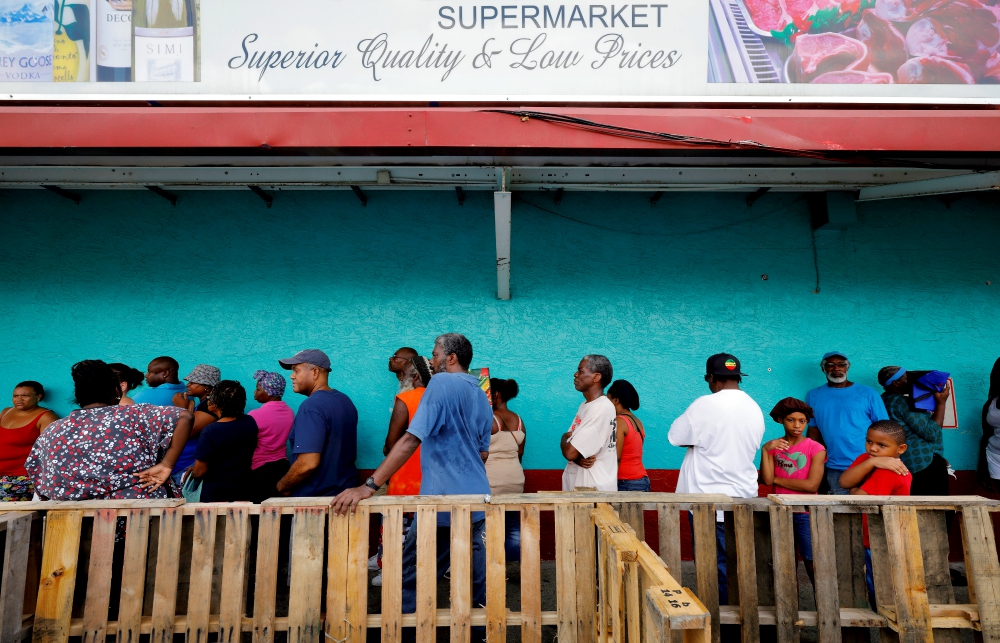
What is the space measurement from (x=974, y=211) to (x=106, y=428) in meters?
7.37

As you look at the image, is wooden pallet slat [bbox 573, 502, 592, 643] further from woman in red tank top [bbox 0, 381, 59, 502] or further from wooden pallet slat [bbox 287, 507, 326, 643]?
woman in red tank top [bbox 0, 381, 59, 502]

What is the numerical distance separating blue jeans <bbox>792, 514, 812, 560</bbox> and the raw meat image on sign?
309 centimetres

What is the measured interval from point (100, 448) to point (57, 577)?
2.14 feet

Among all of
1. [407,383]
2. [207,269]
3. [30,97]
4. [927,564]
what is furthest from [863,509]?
[30,97]

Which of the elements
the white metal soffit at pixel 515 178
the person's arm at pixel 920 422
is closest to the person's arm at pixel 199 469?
the white metal soffit at pixel 515 178

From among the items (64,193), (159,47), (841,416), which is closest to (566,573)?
(841,416)

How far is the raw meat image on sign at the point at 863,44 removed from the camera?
410 cm

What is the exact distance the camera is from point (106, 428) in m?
2.98

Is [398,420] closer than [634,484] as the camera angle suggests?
Yes

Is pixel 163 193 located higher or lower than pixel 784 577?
higher

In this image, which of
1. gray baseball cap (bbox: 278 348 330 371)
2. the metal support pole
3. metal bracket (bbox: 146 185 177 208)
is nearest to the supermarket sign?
the metal support pole

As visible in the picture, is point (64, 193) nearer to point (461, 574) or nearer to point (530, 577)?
point (461, 574)

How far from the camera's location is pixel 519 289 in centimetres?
541

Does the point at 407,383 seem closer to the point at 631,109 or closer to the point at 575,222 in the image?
the point at 575,222
